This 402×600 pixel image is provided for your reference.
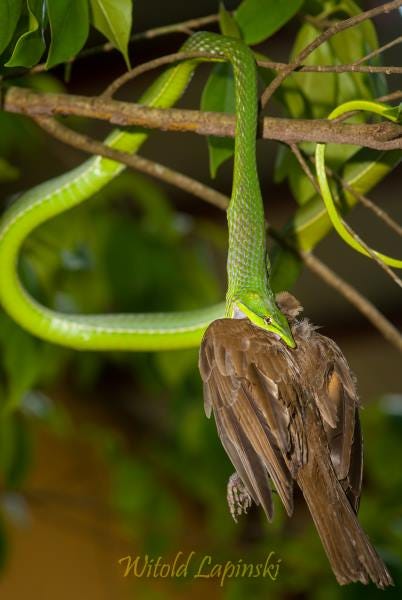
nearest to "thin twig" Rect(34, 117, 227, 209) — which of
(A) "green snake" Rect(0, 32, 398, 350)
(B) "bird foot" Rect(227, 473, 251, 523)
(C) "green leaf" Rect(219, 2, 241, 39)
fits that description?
(A) "green snake" Rect(0, 32, 398, 350)

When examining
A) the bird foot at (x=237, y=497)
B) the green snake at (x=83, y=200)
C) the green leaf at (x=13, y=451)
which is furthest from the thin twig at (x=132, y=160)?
the green leaf at (x=13, y=451)

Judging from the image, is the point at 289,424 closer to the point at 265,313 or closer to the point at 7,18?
the point at 265,313

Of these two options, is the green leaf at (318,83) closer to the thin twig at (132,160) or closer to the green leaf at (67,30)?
the thin twig at (132,160)

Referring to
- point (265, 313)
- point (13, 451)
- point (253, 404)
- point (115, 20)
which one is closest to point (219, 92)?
point (115, 20)

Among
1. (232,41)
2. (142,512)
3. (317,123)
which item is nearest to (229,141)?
(232,41)

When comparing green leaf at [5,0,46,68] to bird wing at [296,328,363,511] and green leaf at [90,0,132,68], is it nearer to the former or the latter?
green leaf at [90,0,132,68]

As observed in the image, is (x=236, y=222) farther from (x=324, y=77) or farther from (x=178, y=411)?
(x=178, y=411)
